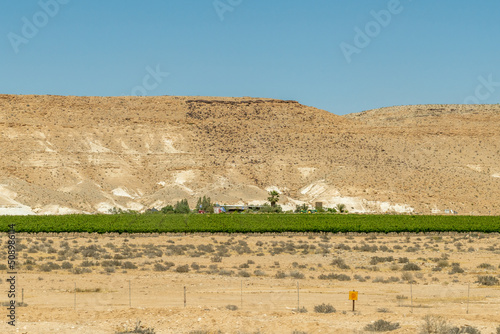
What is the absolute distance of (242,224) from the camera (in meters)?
54.4

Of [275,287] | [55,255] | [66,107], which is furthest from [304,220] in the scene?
[66,107]

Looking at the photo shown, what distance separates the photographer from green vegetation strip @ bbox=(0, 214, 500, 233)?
51000mm

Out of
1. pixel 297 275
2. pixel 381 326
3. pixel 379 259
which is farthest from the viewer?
pixel 379 259

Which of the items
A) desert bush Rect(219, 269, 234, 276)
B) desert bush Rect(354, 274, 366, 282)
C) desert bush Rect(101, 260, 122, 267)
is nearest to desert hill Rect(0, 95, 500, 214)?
desert bush Rect(101, 260, 122, 267)

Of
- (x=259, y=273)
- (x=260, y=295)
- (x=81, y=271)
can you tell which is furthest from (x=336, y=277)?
(x=81, y=271)

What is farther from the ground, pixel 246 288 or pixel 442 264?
pixel 442 264

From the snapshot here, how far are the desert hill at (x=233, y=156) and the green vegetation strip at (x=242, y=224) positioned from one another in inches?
912

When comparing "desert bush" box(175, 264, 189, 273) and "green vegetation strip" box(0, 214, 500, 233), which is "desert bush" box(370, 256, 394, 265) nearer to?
"desert bush" box(175, 264, 189, 273)

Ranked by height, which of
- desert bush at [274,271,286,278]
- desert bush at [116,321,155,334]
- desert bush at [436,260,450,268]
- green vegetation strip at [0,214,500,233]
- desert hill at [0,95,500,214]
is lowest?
desert bush at [116,321,155,334]

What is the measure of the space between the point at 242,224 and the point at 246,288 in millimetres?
31179

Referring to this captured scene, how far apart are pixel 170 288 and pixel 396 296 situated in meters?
7.82

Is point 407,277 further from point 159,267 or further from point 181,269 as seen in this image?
point 159,267

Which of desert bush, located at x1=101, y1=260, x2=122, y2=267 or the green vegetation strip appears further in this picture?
the green vegetation strip

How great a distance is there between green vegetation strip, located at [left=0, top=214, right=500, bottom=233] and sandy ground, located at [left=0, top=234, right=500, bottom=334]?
27.5 feet
